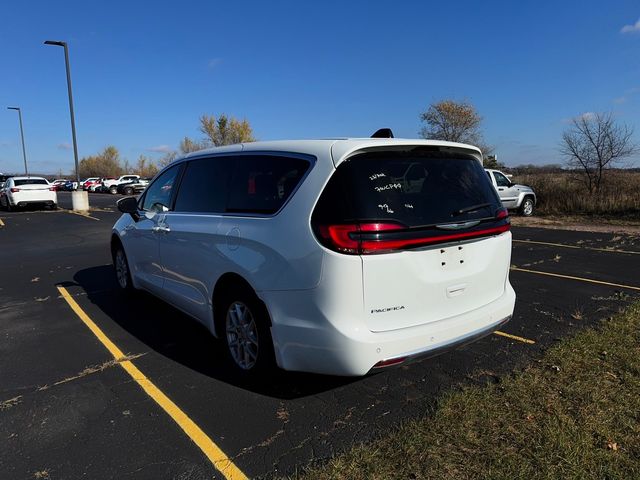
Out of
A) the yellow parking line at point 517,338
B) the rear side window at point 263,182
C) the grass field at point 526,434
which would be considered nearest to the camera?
the grass field at point 526,434

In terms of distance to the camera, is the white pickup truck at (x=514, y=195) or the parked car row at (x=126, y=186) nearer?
the white pickup truck at (x=514, y=195)

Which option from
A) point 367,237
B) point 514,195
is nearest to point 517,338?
point 367,237

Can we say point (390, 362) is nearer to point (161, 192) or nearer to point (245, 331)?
point (245, 331)

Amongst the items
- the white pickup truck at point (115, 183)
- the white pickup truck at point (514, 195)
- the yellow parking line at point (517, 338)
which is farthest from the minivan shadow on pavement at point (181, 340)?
the white pickup truck at point (115, 183)

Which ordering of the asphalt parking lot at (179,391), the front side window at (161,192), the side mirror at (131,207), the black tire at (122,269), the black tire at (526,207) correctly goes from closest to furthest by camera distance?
the asphalt parking lot at (179,391) < the front side window at (161,192) < the side mirror at (131,207) < the black tire at (122,269) < the black tire at (526,207)

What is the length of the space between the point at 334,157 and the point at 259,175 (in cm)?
79

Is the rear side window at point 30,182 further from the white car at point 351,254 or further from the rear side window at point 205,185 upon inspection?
the white car at point 351,254

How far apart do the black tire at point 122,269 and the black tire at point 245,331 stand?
106 inches

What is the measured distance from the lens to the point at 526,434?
9.51 feet

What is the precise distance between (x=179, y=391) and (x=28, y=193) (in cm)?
2320

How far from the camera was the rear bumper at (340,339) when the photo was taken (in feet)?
9.48

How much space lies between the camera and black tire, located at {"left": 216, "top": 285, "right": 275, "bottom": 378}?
3.42m

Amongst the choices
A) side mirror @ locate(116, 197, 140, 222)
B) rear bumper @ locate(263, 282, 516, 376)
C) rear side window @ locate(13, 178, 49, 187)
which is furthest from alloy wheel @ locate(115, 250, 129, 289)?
rear side window @ locate(13, 178, 49, 187)

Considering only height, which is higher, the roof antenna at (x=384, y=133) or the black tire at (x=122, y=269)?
the roof antenna at (x=384, y=133)
